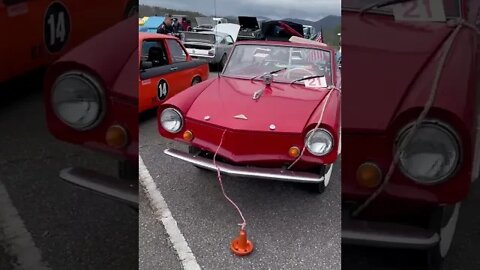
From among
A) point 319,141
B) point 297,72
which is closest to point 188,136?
point 319,141

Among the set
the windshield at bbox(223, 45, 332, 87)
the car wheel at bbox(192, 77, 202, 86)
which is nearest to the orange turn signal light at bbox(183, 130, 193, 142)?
the car wheel at bbox(192, 77, 202, 86)

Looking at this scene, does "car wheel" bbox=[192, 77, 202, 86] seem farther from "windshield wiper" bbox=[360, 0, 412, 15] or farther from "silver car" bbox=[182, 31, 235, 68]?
"windshield wiper" bbox=[360, 0, 412, 15]

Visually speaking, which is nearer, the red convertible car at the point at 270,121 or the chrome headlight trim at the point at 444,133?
the chrome headlight trim at the point at 444,133

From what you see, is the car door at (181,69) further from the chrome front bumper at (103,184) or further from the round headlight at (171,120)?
the chrome front bumper at (103,184)

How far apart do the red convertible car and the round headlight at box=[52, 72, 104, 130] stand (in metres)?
1.90

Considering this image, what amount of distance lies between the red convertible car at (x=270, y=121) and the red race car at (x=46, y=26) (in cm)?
189

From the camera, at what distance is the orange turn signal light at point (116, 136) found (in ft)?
2.19

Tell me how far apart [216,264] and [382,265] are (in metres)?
1.58

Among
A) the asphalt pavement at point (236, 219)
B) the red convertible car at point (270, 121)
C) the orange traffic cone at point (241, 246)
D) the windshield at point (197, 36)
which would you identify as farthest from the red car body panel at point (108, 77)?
the windshield at point (197, 36)

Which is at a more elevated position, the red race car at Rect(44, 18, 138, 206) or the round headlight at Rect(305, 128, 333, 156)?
the red race car at Rect(44, 18, 138, 206)

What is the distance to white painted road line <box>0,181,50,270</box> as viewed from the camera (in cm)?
71

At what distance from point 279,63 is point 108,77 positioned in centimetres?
283

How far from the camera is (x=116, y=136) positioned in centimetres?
68

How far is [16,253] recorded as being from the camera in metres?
0.72
